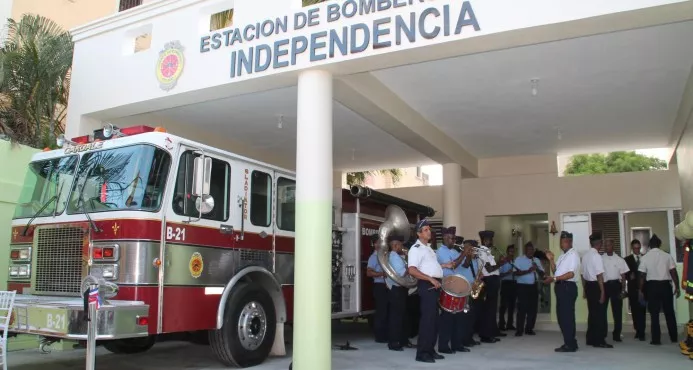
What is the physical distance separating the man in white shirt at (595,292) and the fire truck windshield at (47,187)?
762cm

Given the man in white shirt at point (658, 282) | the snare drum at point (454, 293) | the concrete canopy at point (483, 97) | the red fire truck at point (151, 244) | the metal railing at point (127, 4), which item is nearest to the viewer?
the red fire truck at point (151, 244)

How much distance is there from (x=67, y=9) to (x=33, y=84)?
6.44m

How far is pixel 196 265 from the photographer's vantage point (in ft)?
22.3

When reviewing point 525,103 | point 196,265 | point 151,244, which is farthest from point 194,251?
point 525,103

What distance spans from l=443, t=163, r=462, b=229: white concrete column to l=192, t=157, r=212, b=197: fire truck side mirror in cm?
744

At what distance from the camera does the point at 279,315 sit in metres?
8.02

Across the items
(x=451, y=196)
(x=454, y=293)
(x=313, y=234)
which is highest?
(x=451, y=196)

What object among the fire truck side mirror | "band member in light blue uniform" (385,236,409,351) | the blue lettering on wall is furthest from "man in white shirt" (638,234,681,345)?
the fire truck side mirror

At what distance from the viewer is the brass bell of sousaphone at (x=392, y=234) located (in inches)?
356

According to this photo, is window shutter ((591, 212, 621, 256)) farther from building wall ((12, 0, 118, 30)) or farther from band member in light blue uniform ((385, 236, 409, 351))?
building wall ((12, 0, 118, 30))

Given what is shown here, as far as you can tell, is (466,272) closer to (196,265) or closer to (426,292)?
(426,292)

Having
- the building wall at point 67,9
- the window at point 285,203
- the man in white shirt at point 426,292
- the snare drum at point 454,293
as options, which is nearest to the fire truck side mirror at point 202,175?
the window at point 285,203

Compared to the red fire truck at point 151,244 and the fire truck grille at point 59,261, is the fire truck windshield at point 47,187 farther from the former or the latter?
the fire truck grille at point 59,261

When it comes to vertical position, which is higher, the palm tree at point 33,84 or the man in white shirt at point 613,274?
the palm tree at point 33,84
